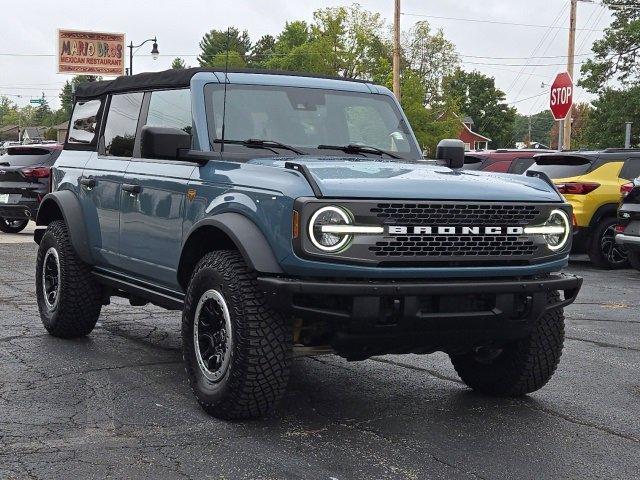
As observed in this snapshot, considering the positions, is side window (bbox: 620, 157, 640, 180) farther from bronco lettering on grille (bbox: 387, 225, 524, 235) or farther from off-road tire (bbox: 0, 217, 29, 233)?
off-road tire (bbox: 0, 217, 29, 233)

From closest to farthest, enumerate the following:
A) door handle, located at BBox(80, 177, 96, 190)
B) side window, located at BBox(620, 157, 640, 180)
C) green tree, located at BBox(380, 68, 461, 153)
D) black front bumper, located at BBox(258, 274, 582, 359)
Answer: black front bumper, located at BBox(258, 274, 582, 359) < door handle, located at BBox(80, 177, 96, 190) < side window, located at BBox(620, 157, 640, 180) < green tree, located at BBox(380, 68, 461, 153)

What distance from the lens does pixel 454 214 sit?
Result: 497cm

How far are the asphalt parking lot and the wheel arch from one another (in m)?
0.80

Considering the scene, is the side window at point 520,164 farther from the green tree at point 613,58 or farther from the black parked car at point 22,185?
the green tree at point 613,58

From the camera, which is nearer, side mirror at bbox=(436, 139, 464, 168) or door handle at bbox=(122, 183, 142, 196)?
door handle at bbox=(122, 183, 142, 196)

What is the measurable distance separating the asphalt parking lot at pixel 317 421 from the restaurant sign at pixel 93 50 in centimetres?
5496

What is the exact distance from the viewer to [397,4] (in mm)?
36344

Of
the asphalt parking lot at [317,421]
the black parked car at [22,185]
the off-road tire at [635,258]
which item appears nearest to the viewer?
the asphalt parking lot at [317,421]

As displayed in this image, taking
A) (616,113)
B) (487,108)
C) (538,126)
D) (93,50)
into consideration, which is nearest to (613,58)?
(616,113)

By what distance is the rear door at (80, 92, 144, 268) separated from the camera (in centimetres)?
678

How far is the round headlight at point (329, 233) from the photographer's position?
15.6 feet

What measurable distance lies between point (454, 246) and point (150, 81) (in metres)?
2.87

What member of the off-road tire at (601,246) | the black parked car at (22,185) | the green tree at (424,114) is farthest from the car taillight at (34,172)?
the green tree at (424,114)

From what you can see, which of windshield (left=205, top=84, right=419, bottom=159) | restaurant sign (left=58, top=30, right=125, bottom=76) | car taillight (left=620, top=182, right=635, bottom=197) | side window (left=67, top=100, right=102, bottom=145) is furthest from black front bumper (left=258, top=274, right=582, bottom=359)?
restaurant sign (left=58, top=30, right=125, bottom=76)
